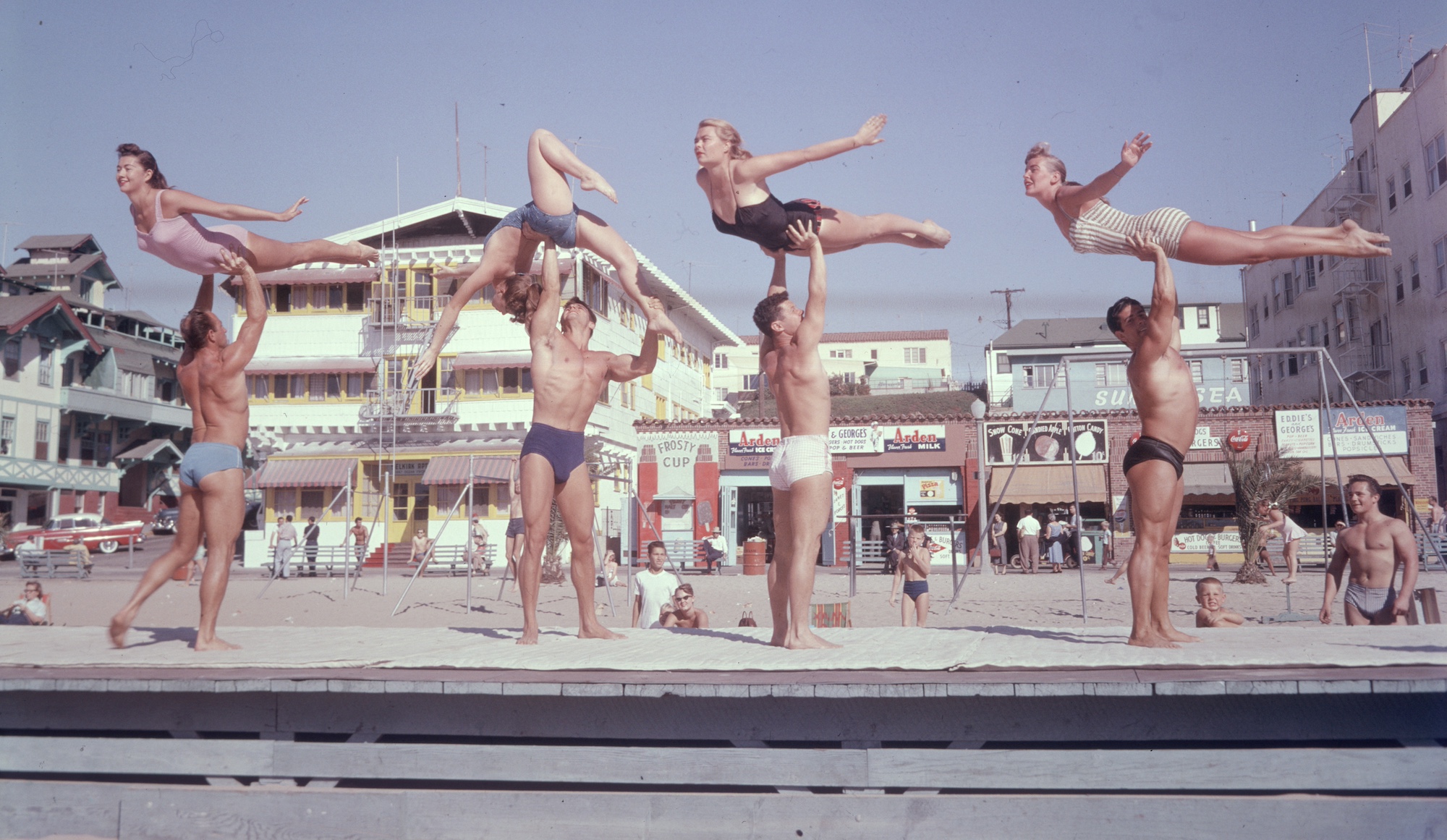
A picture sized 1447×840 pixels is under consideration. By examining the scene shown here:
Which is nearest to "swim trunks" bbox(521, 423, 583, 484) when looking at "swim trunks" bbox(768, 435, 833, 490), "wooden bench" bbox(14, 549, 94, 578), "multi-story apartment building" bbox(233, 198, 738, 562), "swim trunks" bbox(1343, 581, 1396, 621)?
"swim trunks" bbox(768, 435, 833, 490)

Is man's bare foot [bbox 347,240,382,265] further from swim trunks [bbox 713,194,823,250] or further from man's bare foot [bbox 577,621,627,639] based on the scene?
man's bare foot [bbox 577,621,627,639]

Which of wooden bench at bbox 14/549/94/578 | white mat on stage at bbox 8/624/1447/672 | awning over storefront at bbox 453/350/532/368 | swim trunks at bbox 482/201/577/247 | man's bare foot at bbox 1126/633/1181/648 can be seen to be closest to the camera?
white mat on stage at bbox 8/624/1447/672

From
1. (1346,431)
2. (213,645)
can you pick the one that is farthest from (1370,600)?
(1346,431)

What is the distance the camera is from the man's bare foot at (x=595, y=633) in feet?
22.6

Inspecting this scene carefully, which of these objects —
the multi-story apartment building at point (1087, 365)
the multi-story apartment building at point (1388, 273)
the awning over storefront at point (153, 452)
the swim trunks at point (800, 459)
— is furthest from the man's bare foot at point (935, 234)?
the awning over storefront at point (153, 452)

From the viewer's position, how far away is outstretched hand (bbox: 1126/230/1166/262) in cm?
620

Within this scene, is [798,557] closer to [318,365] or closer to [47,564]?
[47,564]

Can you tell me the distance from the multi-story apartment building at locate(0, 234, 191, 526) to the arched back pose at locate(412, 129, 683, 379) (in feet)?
122

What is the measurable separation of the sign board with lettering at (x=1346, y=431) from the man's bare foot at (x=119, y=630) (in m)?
29.6

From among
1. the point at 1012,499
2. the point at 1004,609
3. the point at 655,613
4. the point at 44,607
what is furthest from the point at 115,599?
the point at 1012,499

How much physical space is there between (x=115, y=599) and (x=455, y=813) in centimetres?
1898

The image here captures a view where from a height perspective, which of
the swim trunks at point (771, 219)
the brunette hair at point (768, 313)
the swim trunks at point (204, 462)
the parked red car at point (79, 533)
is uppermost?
the swim trunks at point (771, 219)

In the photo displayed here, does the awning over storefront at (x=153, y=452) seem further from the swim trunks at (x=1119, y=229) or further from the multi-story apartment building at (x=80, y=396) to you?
the swim trunks at (x=1119, y=229)

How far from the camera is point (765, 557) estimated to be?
95.4 feet
